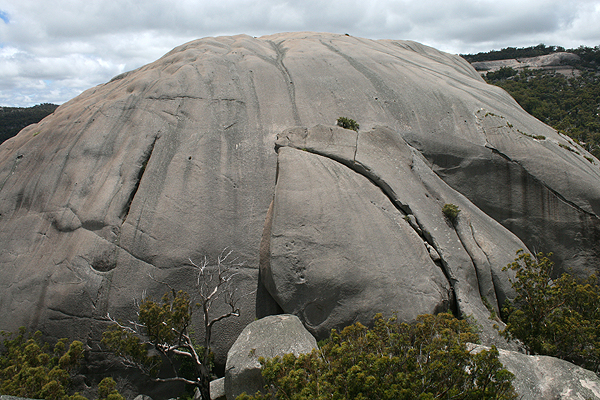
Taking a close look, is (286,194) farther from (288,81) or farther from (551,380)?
(551,380)

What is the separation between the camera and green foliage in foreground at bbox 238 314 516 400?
8.88 metres

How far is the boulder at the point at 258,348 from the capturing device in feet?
44.1

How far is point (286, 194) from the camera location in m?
17.7

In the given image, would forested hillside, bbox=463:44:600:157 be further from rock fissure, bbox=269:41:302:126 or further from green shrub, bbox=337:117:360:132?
rock fissure, bbox=269:41:302:126

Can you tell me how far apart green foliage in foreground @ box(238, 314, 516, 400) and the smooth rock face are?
1399 millimetres

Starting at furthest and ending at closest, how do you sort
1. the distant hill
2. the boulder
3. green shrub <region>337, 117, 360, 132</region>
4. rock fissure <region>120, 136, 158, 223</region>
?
the distant hill < green shrub <region>337, 117, 360, 132</region> < rock fissure <region>120, 136, 158, 223</region> < the boulder

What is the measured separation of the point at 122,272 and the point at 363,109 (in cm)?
1614

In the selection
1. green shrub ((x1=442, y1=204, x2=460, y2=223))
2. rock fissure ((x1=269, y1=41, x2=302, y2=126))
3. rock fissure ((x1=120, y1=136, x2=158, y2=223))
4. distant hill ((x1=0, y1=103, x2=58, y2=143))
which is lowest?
green shrub ((x1=442, y1=204, x2=460, y2=223))

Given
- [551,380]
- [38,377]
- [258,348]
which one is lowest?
[551,380]

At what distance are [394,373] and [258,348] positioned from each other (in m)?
6.14

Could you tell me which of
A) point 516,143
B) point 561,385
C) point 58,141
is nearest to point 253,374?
point 561,385

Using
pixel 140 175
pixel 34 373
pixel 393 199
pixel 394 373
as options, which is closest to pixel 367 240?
pixel 393 199

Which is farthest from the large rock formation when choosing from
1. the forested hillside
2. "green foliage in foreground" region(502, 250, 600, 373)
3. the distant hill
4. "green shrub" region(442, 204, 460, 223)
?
the distant hill

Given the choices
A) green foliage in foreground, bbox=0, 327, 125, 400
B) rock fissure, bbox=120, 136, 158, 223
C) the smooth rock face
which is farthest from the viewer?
rock fissure, bbox=120, 136, 158, 223
